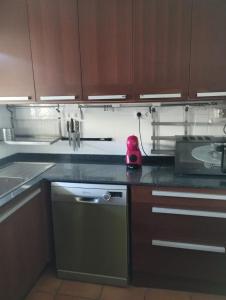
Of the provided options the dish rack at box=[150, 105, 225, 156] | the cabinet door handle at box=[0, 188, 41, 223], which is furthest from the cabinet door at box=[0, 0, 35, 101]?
the dish rack at box=[150, 105, 225, 156]

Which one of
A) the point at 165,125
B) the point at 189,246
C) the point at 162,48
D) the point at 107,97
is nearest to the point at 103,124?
the point at 107,97

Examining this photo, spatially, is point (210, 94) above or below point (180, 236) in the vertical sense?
above

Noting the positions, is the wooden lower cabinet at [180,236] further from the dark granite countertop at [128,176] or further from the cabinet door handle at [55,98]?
the cabinet door handle at [55,98]

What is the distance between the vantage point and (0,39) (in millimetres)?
A: 1973

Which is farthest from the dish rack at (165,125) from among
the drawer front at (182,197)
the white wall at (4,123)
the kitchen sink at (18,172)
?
the white wall at (4,123)

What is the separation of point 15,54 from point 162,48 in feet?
3.52

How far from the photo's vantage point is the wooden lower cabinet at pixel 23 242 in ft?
5.03

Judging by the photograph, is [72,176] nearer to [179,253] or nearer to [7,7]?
[179,253]

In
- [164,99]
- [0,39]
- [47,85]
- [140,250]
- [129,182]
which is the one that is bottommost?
[140,250]

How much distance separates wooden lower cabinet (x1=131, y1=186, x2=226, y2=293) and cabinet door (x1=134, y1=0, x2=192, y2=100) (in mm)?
694

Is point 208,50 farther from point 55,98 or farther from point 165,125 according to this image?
point 55,98

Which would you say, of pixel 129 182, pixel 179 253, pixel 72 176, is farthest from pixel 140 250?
pixel 72 176

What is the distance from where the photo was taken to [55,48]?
1.92 meters

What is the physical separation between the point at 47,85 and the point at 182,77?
3.20 feet
